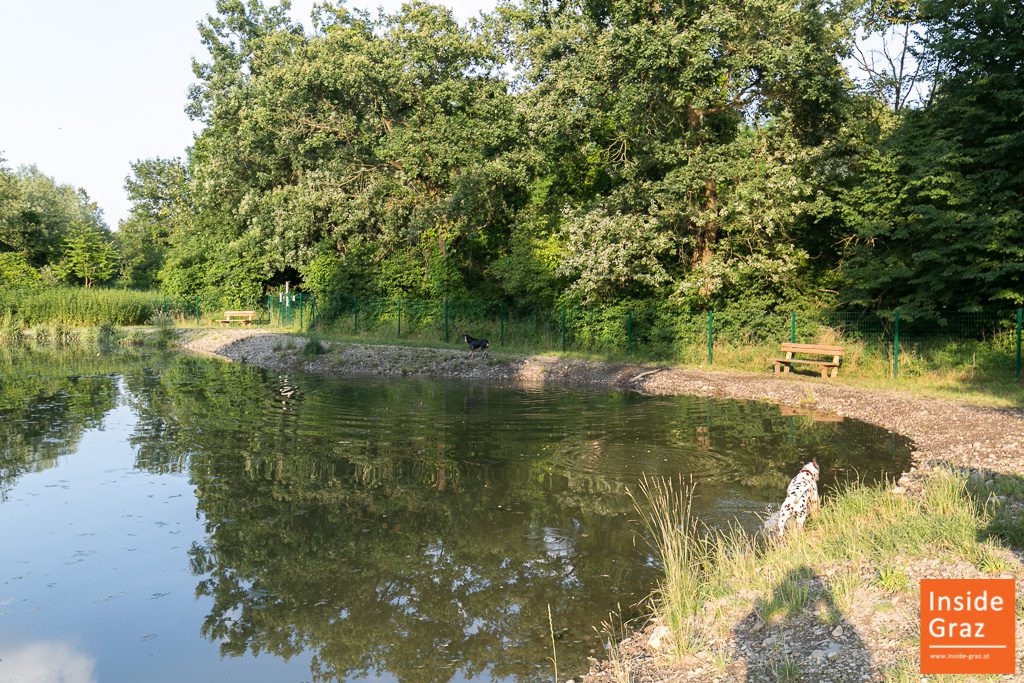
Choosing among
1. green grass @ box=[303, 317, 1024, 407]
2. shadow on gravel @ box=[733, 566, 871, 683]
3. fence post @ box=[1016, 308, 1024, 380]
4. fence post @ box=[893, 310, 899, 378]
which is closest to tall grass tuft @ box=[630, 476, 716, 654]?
shadow on gravel @ box=[733, 566, 871, 683]

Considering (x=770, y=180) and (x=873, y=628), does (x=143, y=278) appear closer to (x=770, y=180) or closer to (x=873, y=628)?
(x=770, y=180)

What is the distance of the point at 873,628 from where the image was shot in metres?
5.61

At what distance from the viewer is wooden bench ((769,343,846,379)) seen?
20.4 metres

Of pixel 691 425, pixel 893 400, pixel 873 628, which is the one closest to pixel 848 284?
pixel 893 400

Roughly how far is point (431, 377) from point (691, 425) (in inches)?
444

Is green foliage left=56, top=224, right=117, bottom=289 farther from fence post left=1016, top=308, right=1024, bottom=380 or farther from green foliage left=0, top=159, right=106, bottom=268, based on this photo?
fence post left=1016, top=308, right=1024, bottom=380

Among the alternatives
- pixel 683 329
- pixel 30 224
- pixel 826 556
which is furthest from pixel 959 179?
pixel 30 224

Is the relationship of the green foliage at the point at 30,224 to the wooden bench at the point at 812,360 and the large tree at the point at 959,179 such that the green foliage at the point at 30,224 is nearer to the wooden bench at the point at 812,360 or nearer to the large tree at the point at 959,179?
the wooden bench at the point at 812,360

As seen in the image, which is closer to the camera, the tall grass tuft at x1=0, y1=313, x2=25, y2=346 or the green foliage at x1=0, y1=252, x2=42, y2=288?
the tall grass tuft at x1=0, y1=313, x2=25, y2=346

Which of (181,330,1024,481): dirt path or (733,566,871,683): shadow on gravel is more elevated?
(181,330,1024,481): dirt path

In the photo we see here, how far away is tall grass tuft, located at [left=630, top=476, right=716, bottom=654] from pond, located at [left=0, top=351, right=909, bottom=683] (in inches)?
9.8

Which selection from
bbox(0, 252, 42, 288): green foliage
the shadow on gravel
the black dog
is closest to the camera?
the shadow on gravel

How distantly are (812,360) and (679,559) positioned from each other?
52.7 ft

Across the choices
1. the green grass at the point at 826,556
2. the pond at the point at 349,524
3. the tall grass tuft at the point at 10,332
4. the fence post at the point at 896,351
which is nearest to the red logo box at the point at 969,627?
the green grass at the point at 826,556
